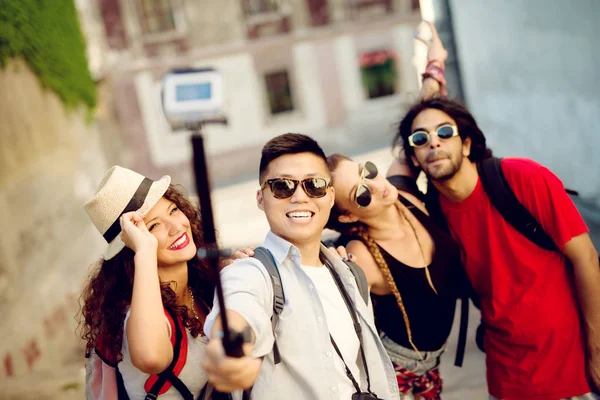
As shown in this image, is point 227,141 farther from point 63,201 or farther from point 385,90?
point 63,201

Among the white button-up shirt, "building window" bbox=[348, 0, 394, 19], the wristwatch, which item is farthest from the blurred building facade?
the wristwatch

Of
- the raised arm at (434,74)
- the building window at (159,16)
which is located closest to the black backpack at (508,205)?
the raised arm at (434,74)

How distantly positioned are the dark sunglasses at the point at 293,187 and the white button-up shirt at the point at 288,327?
0.17 metres

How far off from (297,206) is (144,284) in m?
0.58

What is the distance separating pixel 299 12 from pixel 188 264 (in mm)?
15227

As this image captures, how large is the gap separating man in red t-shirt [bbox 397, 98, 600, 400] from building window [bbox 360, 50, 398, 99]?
14.4 metres

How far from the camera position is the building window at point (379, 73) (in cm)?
1614

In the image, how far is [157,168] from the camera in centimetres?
1585

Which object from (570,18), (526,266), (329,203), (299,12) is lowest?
(526,266)

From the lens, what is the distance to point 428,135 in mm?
2486

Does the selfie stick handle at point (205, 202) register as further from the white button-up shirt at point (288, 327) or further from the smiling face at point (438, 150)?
the smiling face at point (438, 150)

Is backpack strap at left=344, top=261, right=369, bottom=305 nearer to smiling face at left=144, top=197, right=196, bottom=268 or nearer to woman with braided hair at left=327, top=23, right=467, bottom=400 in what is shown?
woman with braided hair at left=327, top=23, right=467, bottom=400

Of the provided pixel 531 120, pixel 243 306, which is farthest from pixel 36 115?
pixel 243 306

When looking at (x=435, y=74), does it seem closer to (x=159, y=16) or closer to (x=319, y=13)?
(x=319, y=13)
